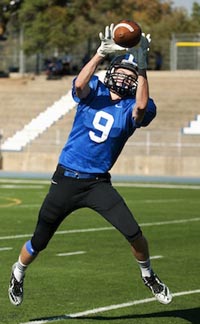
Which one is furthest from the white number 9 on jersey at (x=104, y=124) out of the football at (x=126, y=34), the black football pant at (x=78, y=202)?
the football at (x=126, y=34)

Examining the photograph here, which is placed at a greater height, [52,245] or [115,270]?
[115,270]

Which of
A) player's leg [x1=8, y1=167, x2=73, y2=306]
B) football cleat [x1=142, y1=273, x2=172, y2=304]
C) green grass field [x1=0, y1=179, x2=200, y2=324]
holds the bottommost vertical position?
green grass field [x1=0, y1=179, x2=200, y2=324]

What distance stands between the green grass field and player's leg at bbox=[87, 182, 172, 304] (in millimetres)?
324

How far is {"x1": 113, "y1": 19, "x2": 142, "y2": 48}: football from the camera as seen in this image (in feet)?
27.4

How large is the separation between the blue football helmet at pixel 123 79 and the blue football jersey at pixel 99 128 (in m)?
0.06

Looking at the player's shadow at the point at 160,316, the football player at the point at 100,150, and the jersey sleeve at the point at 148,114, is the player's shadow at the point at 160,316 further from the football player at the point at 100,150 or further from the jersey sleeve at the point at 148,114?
the jersey sleeve at the point at 148,114

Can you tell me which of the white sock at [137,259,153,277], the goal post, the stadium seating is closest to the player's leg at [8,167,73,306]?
the white sock at [137,259,153,277]

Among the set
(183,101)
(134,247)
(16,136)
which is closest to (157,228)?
(134,247)

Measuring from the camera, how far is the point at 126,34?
329 inches

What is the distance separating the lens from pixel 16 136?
39.3 meters

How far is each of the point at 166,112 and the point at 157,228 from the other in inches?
969

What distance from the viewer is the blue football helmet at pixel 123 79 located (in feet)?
29.0

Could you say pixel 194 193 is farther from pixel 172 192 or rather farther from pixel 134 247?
pixel 134 247

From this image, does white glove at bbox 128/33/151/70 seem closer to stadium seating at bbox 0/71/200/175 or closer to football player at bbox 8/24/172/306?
football player at bbox 8/24/172/306
